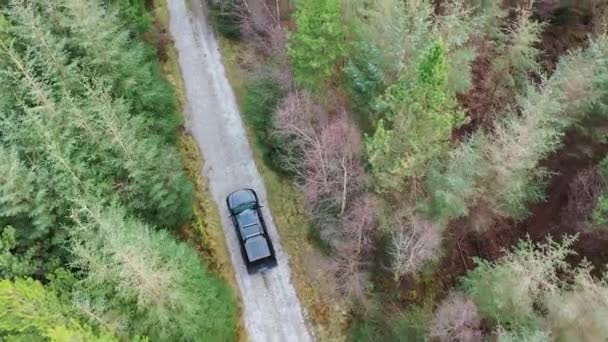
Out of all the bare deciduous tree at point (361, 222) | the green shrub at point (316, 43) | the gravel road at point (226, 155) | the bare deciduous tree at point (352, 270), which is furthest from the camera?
the gravel road at point (226, 155)

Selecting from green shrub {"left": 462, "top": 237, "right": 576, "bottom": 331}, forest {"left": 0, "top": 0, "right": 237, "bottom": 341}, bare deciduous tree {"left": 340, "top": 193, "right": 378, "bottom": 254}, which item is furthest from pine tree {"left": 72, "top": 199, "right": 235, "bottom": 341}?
green shrub {"left": 462, "top": 237, "right": 576, "bottom": 331}

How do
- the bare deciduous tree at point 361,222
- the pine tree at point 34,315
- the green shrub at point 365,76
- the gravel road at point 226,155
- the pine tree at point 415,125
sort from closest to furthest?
the pine tree at point 34,315
the pine tree at point 415,125
the green shrub at point 365,76
the bare deciduous tree at point 361,222
the gravel road at point 226,155

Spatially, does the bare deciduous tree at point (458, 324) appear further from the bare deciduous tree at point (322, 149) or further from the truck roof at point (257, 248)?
the truck roof at point (257, 248)

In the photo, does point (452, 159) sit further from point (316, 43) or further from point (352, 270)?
point (316, 43)

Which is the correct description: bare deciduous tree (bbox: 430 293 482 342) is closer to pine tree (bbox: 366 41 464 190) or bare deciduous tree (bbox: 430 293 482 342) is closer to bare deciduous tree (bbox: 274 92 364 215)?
pine tree (bbox: 366 41 464 190)

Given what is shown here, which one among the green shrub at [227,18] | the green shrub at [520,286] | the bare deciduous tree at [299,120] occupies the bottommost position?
the green shrub at [520,286]

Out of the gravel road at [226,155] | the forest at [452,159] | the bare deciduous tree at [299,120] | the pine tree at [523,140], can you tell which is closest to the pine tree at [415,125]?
the forest at [452,159]
